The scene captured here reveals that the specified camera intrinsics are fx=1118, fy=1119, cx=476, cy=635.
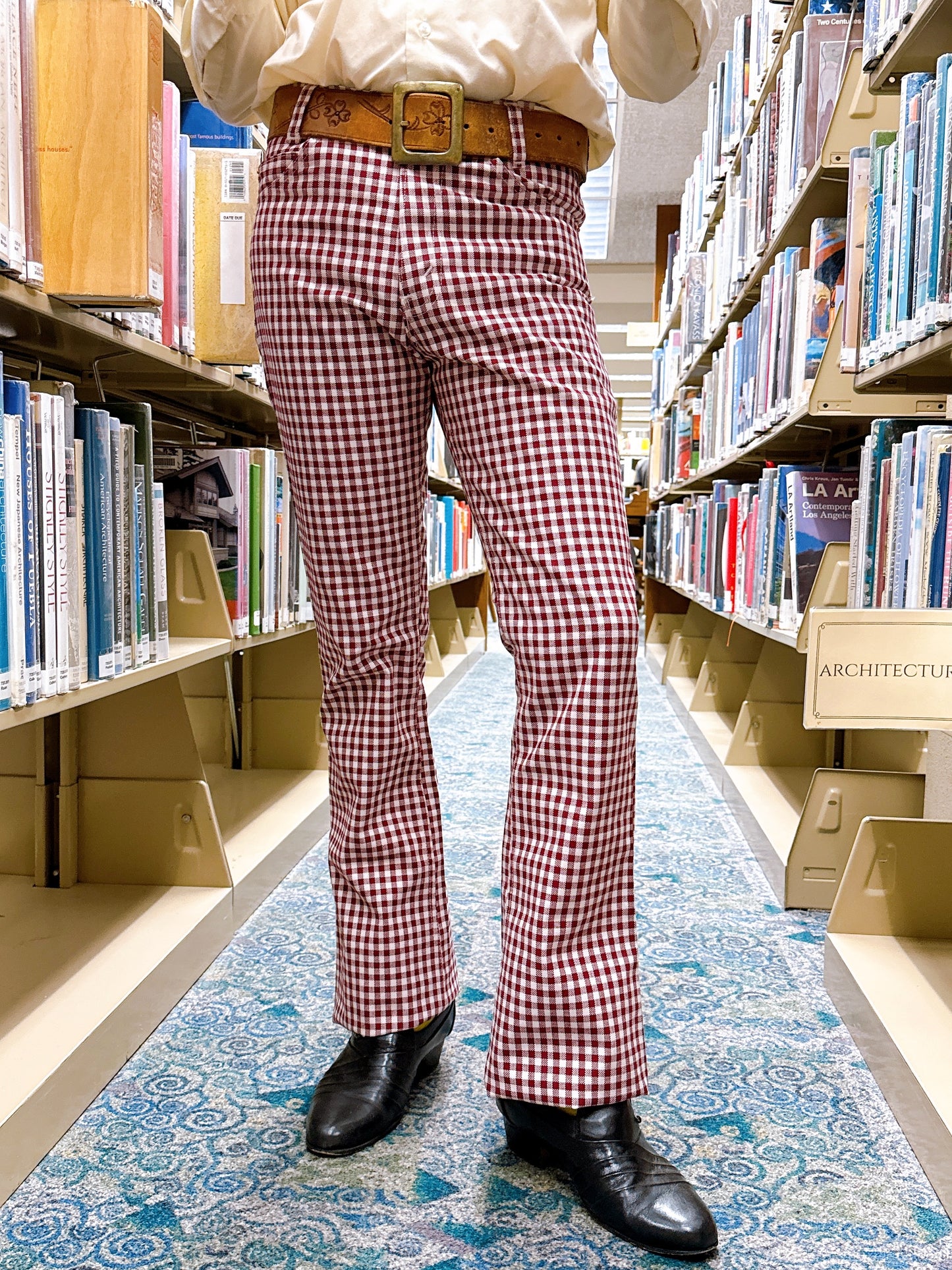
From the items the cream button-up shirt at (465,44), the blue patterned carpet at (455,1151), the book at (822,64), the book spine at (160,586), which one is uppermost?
the book at (822,64)

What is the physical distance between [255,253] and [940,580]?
0.83 meters

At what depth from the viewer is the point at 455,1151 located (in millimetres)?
1010

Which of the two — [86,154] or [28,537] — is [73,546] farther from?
[86,154]

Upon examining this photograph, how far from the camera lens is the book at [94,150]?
1104 mm

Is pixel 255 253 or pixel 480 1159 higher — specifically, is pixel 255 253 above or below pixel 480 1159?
above

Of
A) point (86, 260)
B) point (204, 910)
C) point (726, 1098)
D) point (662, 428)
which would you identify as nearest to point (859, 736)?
point (726, 1098)

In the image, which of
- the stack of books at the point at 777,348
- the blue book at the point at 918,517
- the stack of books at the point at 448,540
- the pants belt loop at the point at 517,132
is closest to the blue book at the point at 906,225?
the blue book at the point at 918,517

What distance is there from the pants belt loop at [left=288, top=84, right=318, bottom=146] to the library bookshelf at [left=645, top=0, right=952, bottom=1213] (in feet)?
1.95

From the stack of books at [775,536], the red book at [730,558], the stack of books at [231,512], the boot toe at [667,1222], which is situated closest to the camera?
the boot toe at [667,1222]

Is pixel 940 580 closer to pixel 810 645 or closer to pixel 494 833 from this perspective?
pixel 810 645

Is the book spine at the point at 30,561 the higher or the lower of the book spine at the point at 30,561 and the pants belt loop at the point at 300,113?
the lower

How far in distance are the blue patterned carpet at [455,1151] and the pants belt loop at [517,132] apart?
2.86ft

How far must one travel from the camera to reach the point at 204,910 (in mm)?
1471

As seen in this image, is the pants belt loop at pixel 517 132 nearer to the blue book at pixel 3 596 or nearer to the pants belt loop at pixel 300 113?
the pants belt loop at pixel 300 113
